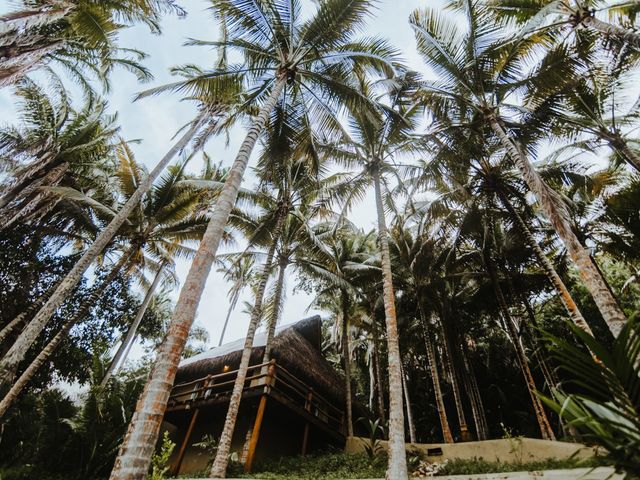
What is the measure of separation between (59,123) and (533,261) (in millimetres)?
19335

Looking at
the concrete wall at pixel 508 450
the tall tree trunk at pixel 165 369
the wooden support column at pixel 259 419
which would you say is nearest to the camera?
the tall tree trunk at pixel 165 369

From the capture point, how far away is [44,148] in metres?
11.5

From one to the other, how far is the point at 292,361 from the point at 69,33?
12847 millimetres

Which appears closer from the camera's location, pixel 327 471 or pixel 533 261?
pixel 327 471

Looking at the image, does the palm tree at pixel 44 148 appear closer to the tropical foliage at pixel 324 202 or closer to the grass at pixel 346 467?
the tropical foliage at pixel 324 202

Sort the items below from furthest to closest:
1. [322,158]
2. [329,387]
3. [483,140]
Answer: [329,387], [322,158], [483,140]

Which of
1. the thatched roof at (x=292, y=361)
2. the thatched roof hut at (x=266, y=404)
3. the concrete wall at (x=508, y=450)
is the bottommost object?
the concrete wall at (x=508, y=450)

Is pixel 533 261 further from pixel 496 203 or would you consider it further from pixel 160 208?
pixel 160 208

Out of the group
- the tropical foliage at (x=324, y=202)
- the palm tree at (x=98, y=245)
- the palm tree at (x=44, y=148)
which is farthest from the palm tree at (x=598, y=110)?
the palm tree at (x=44, y=148)

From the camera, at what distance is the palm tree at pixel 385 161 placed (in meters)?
7.12

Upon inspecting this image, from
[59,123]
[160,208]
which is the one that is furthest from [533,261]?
[59,123]

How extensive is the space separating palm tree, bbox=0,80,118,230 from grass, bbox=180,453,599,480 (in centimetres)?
1056

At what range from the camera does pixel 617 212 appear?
10250 mm

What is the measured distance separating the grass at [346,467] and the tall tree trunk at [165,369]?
20.3 feet
